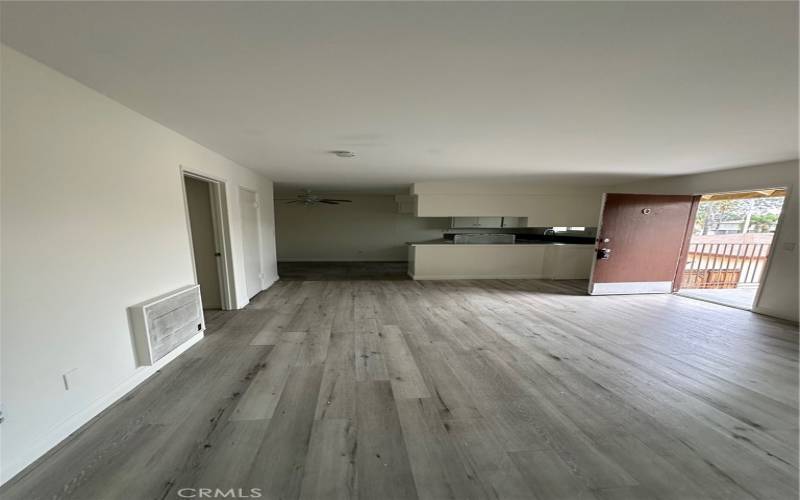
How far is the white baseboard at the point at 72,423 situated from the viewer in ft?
4.32

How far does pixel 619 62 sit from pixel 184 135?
349 centimetres

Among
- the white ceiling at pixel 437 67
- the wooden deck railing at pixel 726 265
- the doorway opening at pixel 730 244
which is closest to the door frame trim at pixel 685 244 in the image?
the doorway opening at pixel 730 244

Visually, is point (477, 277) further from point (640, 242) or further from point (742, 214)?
point (742, 214)

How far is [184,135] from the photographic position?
8.36ft

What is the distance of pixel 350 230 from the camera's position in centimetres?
820

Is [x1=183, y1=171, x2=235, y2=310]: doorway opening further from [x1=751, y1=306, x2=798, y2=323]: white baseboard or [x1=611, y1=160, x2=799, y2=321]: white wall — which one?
[x1=751, y1=306, x2=798, y2=323]: white baseboard

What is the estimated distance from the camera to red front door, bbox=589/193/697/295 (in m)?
4.45

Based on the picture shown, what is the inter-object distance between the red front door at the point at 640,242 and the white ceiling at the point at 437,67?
1920 mm

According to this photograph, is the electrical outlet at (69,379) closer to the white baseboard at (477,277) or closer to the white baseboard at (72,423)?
the white baseboard at (72,423)

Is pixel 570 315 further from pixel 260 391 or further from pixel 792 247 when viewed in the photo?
pixel 260 391

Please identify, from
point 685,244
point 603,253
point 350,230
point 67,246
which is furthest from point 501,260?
point 67,246

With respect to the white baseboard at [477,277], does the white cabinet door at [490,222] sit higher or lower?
higher

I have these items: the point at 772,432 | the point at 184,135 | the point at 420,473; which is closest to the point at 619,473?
the point at 420,473

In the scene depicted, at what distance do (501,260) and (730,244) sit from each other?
480cm
